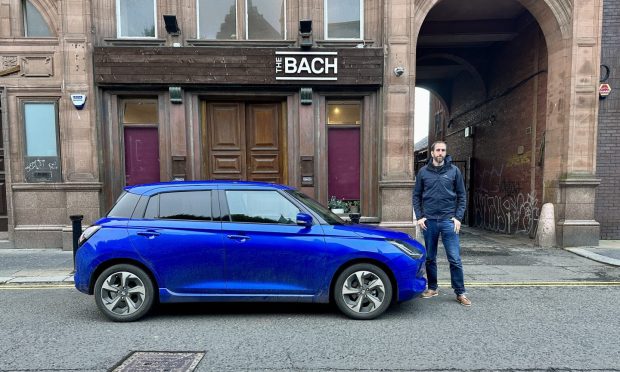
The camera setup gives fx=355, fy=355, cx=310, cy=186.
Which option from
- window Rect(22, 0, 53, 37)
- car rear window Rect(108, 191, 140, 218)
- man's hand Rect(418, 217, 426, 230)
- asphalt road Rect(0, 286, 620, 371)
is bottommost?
asphalt road Rect(0, 286, 620, 371)

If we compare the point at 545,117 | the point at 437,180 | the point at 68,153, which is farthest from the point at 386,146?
the point at 68,153

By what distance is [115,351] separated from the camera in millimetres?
3396

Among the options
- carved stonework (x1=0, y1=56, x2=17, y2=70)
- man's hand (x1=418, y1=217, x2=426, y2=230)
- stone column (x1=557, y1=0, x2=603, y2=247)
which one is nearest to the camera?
man's hand (x1=418, y1=217, x2=426, y2=230)

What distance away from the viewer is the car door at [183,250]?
409 centimetres

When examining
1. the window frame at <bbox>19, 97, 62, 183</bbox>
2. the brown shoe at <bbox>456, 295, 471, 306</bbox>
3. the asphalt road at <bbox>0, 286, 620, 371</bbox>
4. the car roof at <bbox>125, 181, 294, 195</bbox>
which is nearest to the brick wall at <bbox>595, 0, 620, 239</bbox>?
the asphalt road at <bbox>0, 286, 620, 371</bbox>

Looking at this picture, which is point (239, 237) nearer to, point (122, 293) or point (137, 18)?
point (122, 293)

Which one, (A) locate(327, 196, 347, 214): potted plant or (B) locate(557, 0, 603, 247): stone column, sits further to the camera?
(A) locate(327, 196, 347, 214): potted plant

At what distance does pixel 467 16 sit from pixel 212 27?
746 centimetres

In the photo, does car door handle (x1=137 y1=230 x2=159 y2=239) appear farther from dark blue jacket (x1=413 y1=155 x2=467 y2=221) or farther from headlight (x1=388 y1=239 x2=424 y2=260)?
dark blue jacket (x1=413 y1=155 x2=467 y2=221)

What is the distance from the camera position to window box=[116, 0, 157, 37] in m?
8.45

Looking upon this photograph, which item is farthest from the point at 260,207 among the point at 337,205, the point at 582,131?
the point at 582,131

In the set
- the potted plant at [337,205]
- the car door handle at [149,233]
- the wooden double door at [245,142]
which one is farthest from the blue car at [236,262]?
the wooden double door at [245,142]

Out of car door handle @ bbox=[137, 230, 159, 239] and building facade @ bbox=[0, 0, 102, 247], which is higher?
building facade @ bbox=[0, 0, 102, 247]

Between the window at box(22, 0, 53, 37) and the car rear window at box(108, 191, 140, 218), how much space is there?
6.61m
